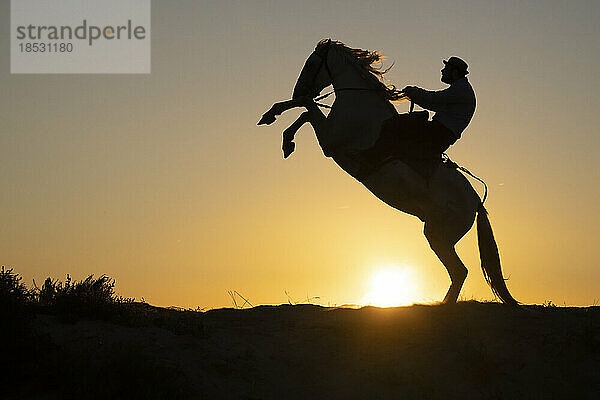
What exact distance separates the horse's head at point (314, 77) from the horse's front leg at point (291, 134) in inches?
15.2

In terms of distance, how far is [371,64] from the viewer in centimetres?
1204

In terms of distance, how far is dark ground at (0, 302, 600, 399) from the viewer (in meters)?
7.97

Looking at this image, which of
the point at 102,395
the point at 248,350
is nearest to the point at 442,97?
the point at 248,350

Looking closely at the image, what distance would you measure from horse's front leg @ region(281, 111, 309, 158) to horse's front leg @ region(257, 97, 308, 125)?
7.5 inches

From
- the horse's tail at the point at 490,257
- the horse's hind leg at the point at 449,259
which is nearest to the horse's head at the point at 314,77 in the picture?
the horse's hind leg at the point at 449,259

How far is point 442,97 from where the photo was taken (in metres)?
11.2

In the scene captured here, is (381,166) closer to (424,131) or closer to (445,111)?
(424,131)

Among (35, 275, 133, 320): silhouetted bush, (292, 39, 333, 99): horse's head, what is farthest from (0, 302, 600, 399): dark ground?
(292, 39, 333, 99): horse's head

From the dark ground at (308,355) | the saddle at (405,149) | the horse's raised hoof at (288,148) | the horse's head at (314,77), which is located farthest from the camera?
the horse's head at (314,77)

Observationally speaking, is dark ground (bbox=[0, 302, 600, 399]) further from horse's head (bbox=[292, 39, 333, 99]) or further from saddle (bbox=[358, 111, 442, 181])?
horse's head (bbox=[292, 39, 333, 99])

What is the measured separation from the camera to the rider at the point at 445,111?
11.2m

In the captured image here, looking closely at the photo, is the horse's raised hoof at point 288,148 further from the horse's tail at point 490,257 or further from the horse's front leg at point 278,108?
the horse's tail at point 490,257

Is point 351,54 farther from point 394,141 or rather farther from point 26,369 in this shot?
point 26,369

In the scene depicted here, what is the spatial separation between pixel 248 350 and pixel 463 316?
3188mm
